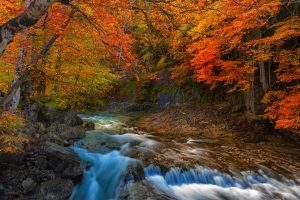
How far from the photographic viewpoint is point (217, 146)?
11922 mm

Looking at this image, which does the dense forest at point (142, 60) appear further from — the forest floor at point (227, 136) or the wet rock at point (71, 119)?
the forest floor at point (227, 136)

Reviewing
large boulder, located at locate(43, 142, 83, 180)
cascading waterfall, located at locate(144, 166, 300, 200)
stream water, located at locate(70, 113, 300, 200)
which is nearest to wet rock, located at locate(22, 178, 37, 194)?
large boulder, located at locate(43, 142, 83, 180)

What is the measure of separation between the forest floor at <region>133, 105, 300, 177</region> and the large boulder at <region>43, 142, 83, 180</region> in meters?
2.75

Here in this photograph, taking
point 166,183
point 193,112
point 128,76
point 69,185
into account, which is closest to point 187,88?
point 193,112

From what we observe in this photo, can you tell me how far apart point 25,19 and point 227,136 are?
39.6ft

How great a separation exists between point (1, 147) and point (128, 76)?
21368 mm

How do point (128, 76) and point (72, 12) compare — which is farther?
point (128, 76)

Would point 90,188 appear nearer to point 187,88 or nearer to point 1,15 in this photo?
point 1,15

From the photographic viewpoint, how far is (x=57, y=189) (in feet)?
23.8

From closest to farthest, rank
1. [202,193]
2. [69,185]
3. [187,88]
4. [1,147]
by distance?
[1,147] < [69,185] < [202,193] < [187,88]

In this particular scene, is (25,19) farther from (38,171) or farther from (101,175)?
(101,175)

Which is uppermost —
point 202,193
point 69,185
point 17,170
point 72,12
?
point 72,12

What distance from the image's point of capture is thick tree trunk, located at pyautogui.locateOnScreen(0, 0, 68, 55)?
10.7 feet

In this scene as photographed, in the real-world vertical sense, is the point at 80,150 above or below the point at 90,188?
above
